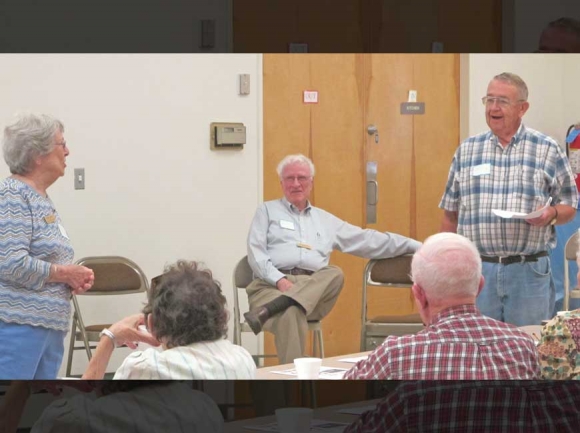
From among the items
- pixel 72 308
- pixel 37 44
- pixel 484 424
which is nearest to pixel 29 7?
pixel 37 44

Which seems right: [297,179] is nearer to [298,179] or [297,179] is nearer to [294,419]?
[298,179]

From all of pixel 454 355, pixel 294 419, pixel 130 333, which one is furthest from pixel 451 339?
pixel 294 419

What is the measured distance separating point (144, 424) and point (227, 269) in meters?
0.85

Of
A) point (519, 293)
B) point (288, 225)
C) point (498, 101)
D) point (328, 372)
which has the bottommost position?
point (328, 372)

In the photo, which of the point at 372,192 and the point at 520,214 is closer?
the point at 372,192

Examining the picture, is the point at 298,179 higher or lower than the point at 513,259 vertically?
higher

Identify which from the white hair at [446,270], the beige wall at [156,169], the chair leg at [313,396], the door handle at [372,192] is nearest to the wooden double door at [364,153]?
the door handle at [372,192]

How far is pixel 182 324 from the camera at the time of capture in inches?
42.8

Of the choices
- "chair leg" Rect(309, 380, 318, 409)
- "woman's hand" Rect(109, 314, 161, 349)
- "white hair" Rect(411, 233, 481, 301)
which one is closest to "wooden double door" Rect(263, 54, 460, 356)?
"white hair" Rect(411, 233, 481, 301)

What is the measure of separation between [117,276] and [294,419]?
2.08 ft

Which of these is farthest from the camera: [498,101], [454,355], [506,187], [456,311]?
[506,187]

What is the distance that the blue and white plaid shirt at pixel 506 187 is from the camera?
1.60 meters

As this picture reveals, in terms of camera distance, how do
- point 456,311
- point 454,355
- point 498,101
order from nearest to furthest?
point 454,355
point 456,311
point 498,101

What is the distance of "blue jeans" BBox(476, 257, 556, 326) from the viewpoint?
1.59m
